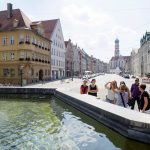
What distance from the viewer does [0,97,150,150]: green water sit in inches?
409

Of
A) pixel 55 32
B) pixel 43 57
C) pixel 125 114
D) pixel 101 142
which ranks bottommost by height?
pixel 101 142

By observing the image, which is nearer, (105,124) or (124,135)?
(124,135)

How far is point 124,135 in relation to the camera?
456 inches

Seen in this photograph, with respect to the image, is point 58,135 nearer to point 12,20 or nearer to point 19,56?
point 19,56

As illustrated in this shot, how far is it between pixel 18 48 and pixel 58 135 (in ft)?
135

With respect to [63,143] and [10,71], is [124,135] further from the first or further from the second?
[10,71]

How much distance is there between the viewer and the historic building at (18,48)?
5106 centimetres

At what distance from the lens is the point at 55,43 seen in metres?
73.1

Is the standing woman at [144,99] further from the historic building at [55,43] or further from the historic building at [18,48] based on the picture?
the historic building at [55,43]

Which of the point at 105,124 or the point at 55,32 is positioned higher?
the point at 55,32

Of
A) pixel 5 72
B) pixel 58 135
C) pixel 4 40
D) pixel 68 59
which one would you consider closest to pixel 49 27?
pixel 4 40

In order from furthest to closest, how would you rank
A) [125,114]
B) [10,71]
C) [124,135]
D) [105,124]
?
[10,71] → [105,124] → [125,114] → [124,135]

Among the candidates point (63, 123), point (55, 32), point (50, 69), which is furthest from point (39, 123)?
point (55, 32)

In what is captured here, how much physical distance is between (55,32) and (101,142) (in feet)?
208
